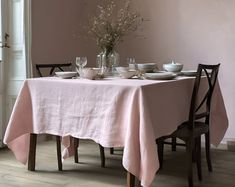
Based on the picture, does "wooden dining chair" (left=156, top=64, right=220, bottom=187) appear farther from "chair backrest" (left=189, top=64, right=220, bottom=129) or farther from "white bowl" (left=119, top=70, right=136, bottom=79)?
"white bowl" (left=119, top=70, right=136, bottom=79)

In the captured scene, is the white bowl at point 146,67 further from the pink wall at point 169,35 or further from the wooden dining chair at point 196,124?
the pink wall at point 169,35

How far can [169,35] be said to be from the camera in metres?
4.33

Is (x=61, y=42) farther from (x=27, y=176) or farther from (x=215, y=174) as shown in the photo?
(x=215, y=174)

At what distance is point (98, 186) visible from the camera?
281 centimetres

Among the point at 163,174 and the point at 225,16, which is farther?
the point at 225,16

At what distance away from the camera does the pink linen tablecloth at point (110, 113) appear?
2348 mm

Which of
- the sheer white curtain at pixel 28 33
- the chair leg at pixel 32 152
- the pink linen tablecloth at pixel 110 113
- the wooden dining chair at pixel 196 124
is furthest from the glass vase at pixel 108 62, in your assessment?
the sheer white curtain at pixel 28 33

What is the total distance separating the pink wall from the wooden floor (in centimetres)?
89

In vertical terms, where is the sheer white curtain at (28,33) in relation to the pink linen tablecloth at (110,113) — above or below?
above

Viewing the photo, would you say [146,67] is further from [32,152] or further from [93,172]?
[32,152]

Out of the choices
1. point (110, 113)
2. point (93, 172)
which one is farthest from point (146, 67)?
point (93, 172)

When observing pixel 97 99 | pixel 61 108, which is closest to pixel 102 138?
pixel 97 99

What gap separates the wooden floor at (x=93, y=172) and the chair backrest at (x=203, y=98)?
1.63 feet

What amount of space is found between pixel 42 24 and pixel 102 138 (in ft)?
7.25
